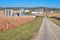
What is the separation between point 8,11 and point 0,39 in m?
96.1

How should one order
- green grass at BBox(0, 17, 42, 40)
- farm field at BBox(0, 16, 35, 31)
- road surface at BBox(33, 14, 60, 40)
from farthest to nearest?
farm field at BBox(0, 16, 35, 31) < road surface at BBox(33, 14, 60, 40) < green grass at BBox(0, 17, 42, 40)

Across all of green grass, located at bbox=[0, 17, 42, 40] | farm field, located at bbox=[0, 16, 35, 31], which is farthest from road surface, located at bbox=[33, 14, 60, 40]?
farm field, located at bbox=[0, 16, 35, 31]

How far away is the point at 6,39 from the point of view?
528 inches

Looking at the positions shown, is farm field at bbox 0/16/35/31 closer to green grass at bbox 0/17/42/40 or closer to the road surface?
green grass at bbox 0/17/42/40

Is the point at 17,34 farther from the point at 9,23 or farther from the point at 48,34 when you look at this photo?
the point at 9,23

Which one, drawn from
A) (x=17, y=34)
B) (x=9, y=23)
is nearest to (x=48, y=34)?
(x=17, y=34)

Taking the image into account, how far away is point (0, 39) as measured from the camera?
528 inches

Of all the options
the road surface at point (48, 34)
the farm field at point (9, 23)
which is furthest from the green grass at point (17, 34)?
the farm field at point (9, 23)

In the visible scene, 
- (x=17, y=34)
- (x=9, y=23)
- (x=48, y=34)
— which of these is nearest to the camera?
(x=17, y=34)

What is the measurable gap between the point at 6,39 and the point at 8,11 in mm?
96181

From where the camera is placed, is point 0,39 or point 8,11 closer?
point 0,39

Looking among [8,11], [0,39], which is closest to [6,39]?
[0,39]

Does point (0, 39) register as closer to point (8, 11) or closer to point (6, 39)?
point (6, 39)

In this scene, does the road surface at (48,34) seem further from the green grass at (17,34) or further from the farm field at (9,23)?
the farm field at (9,23)
